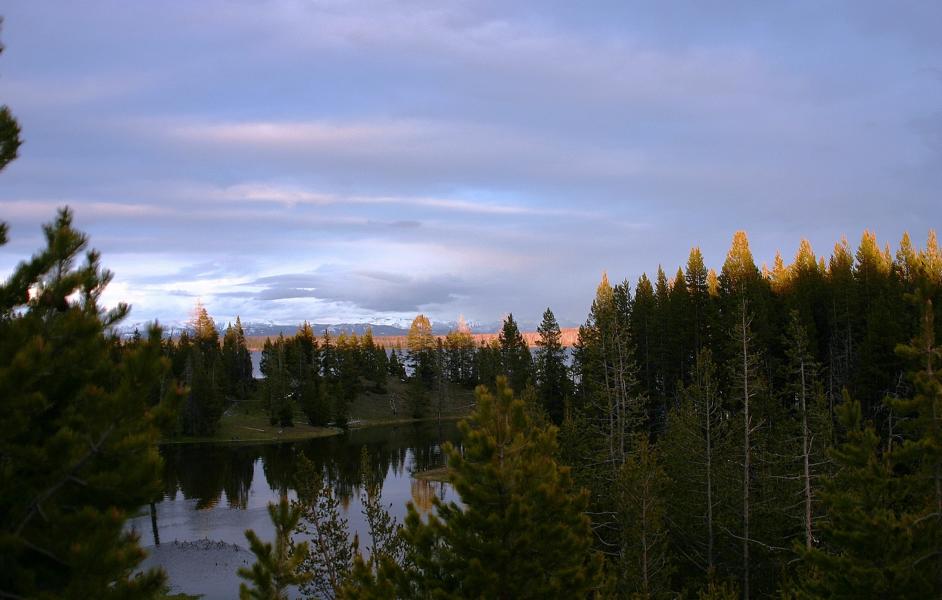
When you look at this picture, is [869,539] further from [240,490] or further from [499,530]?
[240,490]

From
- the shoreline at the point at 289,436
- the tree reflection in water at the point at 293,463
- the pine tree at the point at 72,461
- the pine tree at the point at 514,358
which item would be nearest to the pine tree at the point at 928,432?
the pine tree at the point at 72,461

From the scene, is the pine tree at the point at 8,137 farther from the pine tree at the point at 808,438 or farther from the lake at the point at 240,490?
the pine tree at the point at 808,438

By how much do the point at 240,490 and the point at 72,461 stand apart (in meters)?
55.7

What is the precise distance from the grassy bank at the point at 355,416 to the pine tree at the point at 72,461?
278ft

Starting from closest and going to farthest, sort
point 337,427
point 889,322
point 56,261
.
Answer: point 56,261 → point 889,322 → point 337,427

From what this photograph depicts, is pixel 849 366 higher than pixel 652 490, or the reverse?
pixel 849 366

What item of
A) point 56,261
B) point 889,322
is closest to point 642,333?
point 889,322

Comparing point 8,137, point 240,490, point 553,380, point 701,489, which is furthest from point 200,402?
point 8,137

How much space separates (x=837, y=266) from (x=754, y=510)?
164ft

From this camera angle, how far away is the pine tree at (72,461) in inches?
279

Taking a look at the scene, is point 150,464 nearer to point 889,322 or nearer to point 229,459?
point 889,322

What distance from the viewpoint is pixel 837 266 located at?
70.2m

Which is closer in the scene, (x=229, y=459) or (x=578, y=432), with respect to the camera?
(x=578, y=432)

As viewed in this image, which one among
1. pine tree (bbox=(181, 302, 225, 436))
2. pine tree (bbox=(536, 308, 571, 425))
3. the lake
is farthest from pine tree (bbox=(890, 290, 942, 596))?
pine tree (bbox=(181, 302, 225, 436))
